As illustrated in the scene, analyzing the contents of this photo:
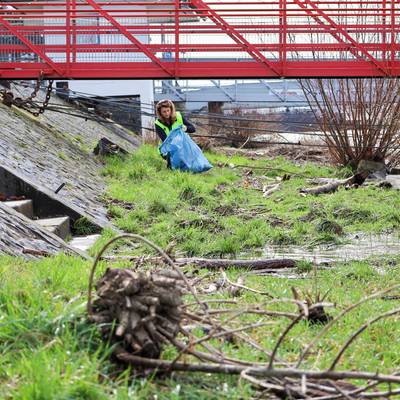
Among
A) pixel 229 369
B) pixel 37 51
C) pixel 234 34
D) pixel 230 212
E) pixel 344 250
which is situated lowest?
pixel 344 250

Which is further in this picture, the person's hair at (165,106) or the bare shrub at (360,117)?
the bare shrub at (360,117)

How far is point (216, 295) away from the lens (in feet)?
19.7

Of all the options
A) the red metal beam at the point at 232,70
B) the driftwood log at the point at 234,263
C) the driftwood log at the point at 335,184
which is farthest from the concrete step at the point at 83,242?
the red metal beam at the point at 232,70

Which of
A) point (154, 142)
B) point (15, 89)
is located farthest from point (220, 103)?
point (15, 89)

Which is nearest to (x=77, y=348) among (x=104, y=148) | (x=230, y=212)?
(x=230, y=212)

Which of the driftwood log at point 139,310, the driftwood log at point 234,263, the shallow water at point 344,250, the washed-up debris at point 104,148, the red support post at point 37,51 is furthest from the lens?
the washed-up debris at point 104,148

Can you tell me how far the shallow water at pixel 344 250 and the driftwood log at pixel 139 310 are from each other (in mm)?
5111

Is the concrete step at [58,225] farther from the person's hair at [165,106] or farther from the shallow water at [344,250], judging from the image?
the person's hair at [165,106]

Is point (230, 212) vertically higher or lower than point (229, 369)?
higher

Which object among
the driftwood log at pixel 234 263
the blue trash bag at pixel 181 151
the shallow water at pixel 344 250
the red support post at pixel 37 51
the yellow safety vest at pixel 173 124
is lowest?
the shallow water at pixel 344 250

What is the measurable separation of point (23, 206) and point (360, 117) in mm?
10830

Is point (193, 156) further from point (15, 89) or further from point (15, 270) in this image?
point (15, 270)

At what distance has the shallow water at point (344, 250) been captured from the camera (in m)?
9.51

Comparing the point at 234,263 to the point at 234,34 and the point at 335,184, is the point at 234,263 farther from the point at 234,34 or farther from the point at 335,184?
the point at 234,34
